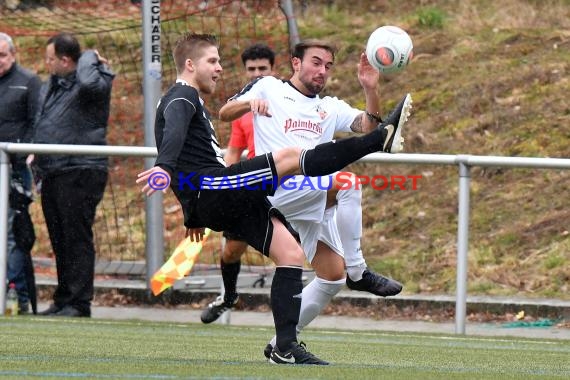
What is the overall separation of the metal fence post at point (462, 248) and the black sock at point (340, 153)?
3985 mm

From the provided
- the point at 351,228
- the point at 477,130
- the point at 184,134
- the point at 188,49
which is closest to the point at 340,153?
the point at 184,134

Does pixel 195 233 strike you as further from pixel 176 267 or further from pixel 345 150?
pixel 176 267

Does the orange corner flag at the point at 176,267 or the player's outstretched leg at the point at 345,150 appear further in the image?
the orange corner flag at the point at 176,267

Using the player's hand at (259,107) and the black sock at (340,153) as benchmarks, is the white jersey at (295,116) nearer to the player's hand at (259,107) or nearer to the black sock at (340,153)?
the player's hand at (259,107)

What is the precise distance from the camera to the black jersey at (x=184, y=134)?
776 cm

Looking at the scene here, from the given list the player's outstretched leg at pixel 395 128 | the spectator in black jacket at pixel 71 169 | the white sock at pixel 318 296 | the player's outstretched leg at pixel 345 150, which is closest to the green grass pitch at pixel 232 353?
the white sock at pixel 318 296

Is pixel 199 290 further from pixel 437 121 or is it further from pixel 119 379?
pixel 119 379

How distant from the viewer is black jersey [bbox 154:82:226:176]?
7.76m

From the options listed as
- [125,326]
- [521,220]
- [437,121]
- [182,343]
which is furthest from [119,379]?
[437,121]

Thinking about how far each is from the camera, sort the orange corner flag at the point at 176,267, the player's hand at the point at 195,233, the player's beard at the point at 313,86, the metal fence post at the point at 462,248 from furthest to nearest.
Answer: the orange corner flag at the point at 176,267 → the metal fence post at the point at 462,248 → the player's beard at the point at 313,86 → the player's hand at the point at 195,233

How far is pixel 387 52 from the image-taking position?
354 inches

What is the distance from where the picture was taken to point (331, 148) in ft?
25.2

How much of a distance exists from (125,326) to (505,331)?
3055mm

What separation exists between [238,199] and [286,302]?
59 cm
